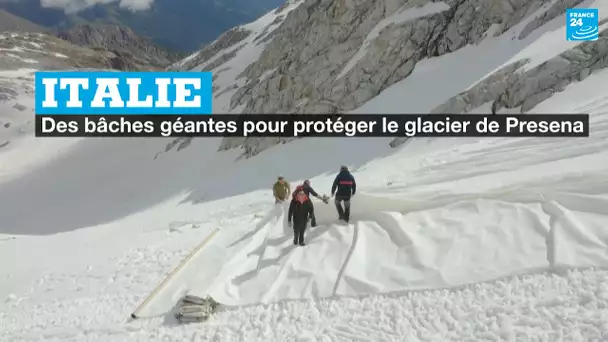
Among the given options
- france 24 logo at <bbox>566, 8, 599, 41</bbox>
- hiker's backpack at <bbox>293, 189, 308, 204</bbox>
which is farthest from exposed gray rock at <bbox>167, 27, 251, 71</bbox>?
hiker's backpack at <bbox>293, 189, 308, 204</bbox>

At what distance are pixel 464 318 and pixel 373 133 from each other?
2153 centimetres

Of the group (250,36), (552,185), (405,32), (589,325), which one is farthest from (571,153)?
(250,36)

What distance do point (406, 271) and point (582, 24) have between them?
22.5m

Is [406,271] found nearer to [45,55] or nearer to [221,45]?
[221,45]

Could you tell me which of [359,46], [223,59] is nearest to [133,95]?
[223,59]

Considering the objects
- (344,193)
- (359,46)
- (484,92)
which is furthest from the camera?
(359,46)

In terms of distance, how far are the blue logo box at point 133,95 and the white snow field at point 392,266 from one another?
38.3m

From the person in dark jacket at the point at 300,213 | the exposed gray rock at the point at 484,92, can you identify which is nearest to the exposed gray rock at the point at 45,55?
the exposed gray rock at the point at 484,92

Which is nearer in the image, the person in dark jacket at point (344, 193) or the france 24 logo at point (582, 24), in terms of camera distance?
the person in dark jacket at point (344, 193)

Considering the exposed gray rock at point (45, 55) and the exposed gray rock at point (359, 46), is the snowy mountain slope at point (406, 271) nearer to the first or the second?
the exposed gray rock at point (359, 46)

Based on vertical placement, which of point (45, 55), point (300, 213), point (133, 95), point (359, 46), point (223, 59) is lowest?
point (300, 213)

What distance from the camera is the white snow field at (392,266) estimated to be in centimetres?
805

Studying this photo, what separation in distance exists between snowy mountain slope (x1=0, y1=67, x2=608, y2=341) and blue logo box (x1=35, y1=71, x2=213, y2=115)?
40429mm

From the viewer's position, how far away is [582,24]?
25.1 metres
